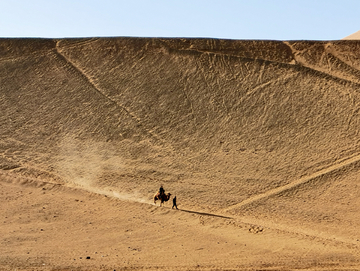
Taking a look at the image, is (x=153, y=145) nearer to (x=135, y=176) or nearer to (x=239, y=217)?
(x=135, y=176)

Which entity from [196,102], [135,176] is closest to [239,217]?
[135,176]

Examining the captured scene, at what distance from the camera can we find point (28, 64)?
28812 millimetres

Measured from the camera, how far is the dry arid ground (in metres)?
13.3

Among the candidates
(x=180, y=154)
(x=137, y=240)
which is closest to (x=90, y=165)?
(x=180, y=154)

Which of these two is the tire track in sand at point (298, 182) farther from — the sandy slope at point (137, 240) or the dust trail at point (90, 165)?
the dust trail at point (90, 165)

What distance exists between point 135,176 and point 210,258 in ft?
26.4

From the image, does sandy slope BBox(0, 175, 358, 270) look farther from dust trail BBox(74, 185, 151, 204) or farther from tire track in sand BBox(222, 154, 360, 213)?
tire track in sand BBox(222, 154, 360, 213)

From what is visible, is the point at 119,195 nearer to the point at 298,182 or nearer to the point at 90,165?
the point at 90,165

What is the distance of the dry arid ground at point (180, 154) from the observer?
43.5 ft

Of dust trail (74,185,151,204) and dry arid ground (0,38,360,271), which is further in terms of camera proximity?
dust trail (74,185,151,204)

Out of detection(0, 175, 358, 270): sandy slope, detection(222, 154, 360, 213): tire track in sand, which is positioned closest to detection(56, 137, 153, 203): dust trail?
detection(0, 175, 358, 270): sandy slope

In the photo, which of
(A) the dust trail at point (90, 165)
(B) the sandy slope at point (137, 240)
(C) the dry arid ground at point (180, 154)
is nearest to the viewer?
(B) the sandy slope at point (137, 240)

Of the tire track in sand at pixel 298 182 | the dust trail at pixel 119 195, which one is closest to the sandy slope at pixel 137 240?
the dust trail at pixel 119 195

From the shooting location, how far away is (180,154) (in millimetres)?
21531
